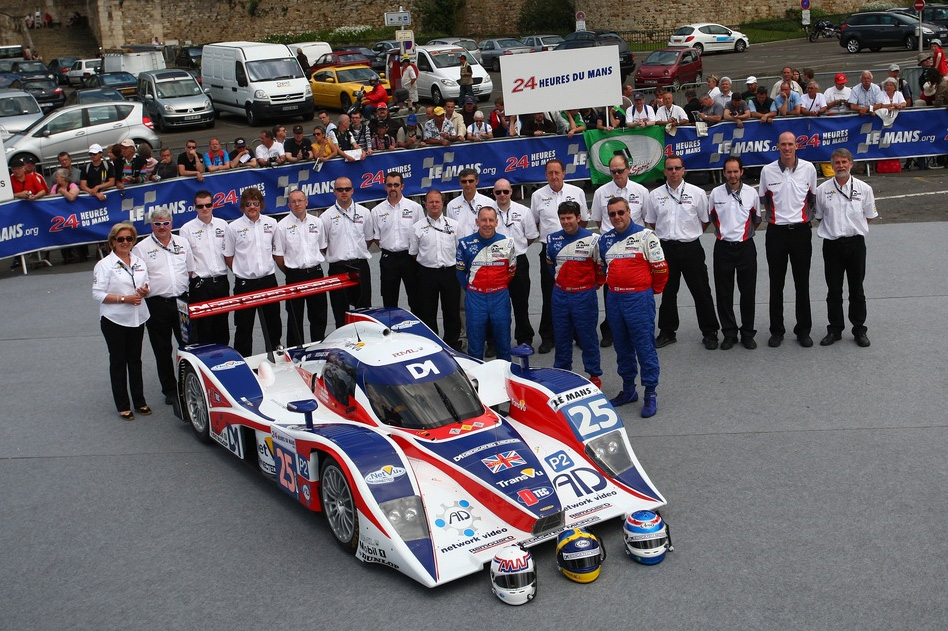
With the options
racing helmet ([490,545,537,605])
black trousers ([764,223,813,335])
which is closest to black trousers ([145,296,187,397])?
racing helmet ([490,545,537,605])

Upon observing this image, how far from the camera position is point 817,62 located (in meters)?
36.4

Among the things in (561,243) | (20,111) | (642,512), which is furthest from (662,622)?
(20,111)

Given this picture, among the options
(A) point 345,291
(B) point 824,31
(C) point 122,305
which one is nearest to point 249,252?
(A) point 345,291

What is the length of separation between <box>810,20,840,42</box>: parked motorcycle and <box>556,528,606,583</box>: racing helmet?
142 feet

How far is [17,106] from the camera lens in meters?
27.5

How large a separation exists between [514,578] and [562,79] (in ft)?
37.1

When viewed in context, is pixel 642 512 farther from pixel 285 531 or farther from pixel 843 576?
pixel 285 531

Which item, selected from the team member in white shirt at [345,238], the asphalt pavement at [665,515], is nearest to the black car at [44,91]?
the asphalt pavement at [665,515]

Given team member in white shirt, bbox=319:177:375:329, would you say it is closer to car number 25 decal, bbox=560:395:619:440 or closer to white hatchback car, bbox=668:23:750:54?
car number 25 decal, bbox=560:395:619:440

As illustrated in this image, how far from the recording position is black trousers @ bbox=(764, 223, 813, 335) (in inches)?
418

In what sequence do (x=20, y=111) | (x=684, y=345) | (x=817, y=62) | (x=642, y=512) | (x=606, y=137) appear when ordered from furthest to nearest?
(x=817, y=62) < (x=20, y=111) < (x=606, y=137) < (x=684, y=345) < (x=642, y=512)

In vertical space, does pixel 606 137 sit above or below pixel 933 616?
above

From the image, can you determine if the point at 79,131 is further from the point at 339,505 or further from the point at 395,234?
the point at 339,505

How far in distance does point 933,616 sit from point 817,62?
3363 centimetres
